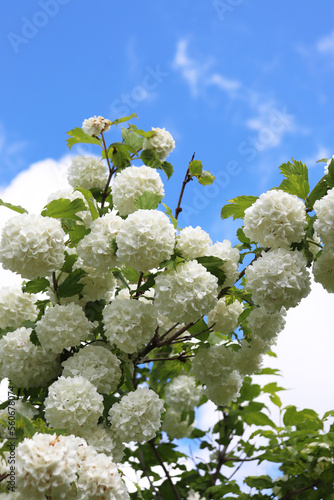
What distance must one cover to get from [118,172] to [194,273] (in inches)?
36.1

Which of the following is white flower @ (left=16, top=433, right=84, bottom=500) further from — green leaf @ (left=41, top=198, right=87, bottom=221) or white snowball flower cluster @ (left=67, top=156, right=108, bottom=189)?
white snowball flower cluster @ (left=67, top=156, right=108, bottom=189)

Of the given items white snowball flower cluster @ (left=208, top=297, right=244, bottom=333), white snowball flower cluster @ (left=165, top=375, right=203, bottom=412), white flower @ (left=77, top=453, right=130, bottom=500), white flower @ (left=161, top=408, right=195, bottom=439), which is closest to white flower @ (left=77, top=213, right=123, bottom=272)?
white snowball flower cluster @ (left=208, top=297, right=244, bottom=333)

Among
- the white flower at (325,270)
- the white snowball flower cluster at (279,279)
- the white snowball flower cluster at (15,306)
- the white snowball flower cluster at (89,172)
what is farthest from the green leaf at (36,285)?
the white flower at (325,270)

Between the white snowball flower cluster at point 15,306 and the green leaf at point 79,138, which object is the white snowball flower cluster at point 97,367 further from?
the green leaf at point 79,138

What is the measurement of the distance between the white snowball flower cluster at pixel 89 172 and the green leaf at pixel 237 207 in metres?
0.80

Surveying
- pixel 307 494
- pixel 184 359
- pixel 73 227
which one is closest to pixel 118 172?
pixel 73 227

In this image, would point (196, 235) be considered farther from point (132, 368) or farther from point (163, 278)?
point (132, 368)

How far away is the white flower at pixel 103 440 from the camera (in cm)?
243

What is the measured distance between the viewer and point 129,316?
2551mm

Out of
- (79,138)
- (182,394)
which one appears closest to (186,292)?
(79,138)

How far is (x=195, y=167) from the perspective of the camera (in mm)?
3078

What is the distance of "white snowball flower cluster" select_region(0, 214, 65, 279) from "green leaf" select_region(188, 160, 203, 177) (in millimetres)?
883

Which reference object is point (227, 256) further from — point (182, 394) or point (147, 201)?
point (182, 394)

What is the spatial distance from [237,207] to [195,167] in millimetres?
428
